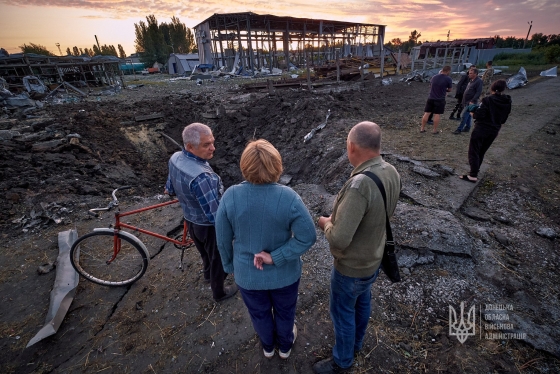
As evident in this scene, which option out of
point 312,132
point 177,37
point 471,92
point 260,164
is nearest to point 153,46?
point 177,37

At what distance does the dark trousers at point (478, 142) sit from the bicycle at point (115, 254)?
551cm

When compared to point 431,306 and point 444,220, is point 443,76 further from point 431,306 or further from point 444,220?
point 431,306

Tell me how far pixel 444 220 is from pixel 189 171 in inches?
147

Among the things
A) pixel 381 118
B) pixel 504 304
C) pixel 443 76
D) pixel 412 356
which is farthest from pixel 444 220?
→ pixel 381 118

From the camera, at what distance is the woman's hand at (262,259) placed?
1774 millimetres

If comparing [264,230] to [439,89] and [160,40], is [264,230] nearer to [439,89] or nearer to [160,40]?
[439,89]

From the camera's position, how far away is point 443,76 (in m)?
7.44

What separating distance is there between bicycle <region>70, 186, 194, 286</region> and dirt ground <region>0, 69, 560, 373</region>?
0.62 feet

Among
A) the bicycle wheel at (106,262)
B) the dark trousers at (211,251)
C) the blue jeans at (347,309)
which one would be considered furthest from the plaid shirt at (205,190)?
the bicycle wheel at (106,262)

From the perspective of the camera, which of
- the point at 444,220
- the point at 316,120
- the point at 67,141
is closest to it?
the point at 444,220

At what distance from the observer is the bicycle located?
3.28m

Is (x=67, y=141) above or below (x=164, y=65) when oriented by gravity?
below

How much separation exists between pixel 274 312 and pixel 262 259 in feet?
2.35

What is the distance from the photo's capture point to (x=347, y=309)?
1997mm
